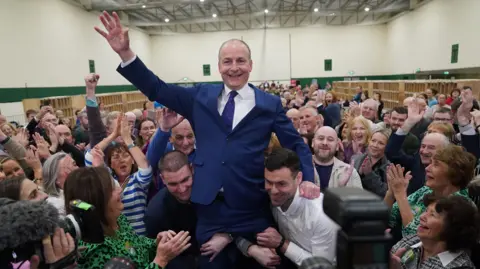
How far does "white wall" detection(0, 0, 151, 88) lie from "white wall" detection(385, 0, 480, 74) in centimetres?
1516

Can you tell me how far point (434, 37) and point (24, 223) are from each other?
1842 centimetres

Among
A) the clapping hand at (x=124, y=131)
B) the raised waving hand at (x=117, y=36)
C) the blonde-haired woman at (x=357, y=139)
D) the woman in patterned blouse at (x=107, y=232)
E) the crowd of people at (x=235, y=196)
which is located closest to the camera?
the woman in patterned blouse at (x=107, y=232)

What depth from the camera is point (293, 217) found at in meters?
2.02

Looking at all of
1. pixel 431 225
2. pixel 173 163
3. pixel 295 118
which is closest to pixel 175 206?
pixel 173 163

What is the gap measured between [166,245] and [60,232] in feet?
1.94

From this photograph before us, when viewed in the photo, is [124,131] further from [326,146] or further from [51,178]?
[326,146]

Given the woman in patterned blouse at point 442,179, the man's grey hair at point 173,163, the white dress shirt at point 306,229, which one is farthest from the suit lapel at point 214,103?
the woman in patterned blouse at point 442,179

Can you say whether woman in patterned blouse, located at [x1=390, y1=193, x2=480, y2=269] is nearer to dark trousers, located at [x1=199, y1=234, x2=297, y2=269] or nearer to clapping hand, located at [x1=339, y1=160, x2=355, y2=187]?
dark trousers, located at [x1=199, y1=234, x2=297, y2=269]

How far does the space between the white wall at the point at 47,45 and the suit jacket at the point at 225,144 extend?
9.92 metres

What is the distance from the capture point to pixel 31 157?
3260 mm

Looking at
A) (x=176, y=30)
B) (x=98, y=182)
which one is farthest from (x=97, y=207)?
(x=176, y=30)

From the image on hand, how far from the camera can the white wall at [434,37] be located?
42.9 feet

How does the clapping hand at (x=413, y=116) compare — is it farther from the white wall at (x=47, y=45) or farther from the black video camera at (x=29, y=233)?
the white wall at (x=47, y=45)

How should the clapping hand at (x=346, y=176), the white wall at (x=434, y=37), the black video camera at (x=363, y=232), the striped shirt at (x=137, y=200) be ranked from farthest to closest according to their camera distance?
the white wall at (x=434, y=37), the clapping hand at (x=346, y=176), the striped shirt at (x=137, y=200), the black video camera at (x=363, y=232)
